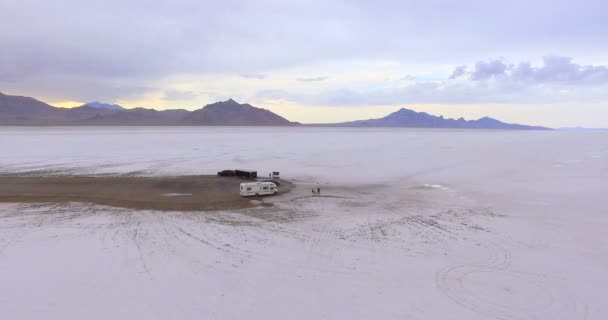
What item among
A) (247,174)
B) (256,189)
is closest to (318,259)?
(256,189)

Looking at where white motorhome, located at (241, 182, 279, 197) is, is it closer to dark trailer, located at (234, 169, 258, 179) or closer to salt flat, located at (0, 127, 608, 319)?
salt flat, located at (0, 127, 608, 319)

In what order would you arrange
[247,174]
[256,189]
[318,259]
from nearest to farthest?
[318,259] → [256,189] → [247,174]

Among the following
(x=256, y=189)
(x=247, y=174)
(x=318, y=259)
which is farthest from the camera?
(x=247, y=174)

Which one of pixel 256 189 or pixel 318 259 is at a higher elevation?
pixel 256 189

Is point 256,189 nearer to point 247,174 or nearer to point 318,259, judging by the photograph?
point 247,174

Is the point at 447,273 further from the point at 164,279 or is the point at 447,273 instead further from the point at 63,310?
the point at 63,310

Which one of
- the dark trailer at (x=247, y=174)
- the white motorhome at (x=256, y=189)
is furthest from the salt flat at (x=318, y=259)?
the dark trailer at (x=247, y=174)

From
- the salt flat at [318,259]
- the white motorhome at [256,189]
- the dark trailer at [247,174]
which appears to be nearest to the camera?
the salt flat at [318,259]

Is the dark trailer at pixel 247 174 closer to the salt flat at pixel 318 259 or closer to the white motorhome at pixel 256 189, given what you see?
the white motorhome at pixel 256 189
